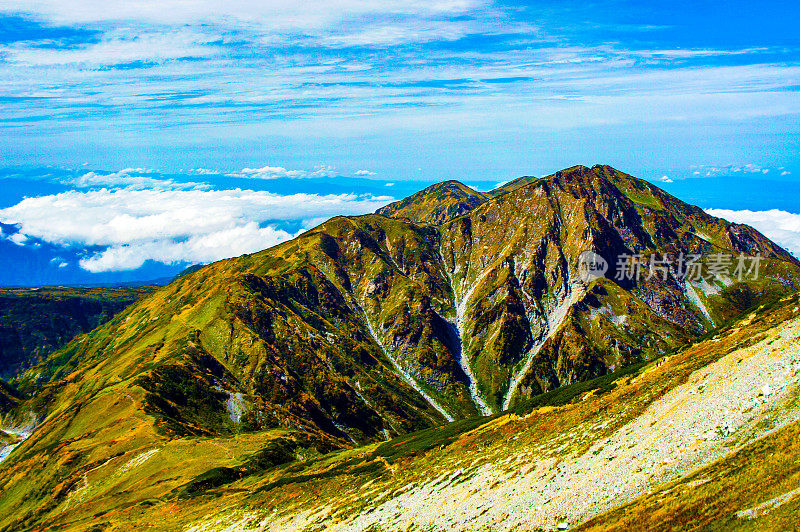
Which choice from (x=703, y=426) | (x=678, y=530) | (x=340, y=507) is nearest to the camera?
(x=678, y=530)

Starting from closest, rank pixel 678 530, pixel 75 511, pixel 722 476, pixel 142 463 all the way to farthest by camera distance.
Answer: pixel 678 530, pixel 722 476, pixel 75 511, pixel 142 463

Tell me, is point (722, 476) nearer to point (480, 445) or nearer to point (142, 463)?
point (480, 445)

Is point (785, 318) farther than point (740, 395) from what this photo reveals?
Yes

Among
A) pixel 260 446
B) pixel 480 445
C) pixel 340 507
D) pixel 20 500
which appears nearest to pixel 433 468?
pixel 480 445

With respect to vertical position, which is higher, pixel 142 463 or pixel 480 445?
pixel 142 463

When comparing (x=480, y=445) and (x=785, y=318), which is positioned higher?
(x=785, y=318)

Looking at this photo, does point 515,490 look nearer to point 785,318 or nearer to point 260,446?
point 785,318

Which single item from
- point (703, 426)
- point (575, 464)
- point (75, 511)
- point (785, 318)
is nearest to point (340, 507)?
point (575, 464)

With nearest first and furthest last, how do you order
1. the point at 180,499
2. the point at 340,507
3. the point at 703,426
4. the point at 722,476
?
the point at 722,476 < the point at 703,426 < the point at 340,507 < the point at 180,499

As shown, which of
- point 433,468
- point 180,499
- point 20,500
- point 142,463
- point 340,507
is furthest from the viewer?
point 20,500
